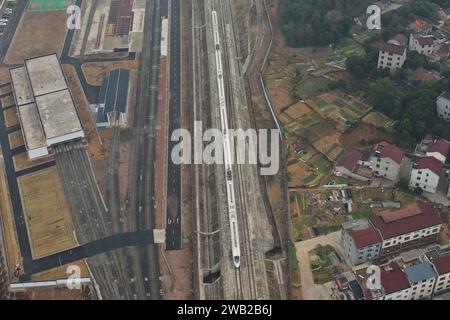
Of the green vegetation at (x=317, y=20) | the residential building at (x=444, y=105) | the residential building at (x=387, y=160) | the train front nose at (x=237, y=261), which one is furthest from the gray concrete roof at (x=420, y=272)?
the green vegetation at (x=317, y=20)

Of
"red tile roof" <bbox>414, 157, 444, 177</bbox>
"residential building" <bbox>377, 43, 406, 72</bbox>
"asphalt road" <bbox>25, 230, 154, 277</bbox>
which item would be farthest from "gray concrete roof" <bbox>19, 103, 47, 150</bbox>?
"residential building" <bbox>377, 43, 406, 72</bbox>

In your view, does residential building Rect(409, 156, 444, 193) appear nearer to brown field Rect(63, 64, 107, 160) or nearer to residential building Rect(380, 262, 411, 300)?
residential building Rect(380, 262, 411, 300)

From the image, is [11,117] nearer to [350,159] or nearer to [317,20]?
[350,159]

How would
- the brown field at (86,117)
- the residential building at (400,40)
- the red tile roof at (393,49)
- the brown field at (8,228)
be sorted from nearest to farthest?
the brown field at (8,228) < the brown field at (86,117) < the red tile roof at (393,49) < the residential building at (400,40)

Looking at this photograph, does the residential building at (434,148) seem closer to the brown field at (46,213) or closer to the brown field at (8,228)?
the brown field at (46,213)

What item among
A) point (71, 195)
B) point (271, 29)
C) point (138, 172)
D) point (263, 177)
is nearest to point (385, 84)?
point (263, 177)

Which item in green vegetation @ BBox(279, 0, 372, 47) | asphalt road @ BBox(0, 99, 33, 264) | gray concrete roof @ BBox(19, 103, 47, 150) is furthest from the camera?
green vegetation @ BBox(279, 0, 372, 47)
